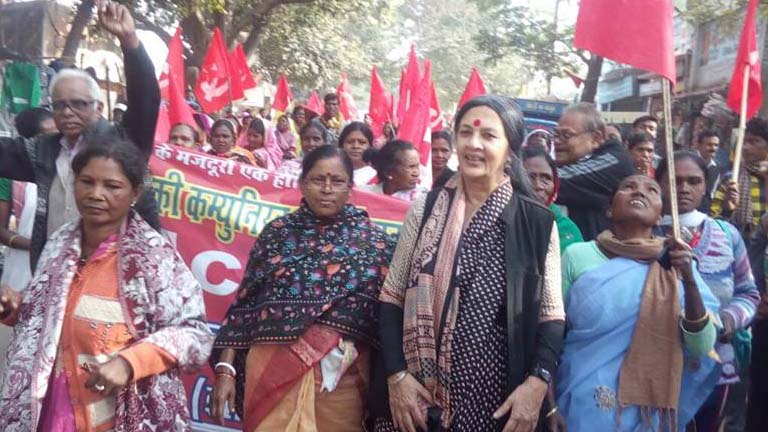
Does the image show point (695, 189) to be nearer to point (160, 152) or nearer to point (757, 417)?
point (757, 417)

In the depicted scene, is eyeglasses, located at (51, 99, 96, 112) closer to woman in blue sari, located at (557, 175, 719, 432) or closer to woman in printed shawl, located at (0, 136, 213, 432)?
woman in printed shawl, located at (0, 136, 213, 432)

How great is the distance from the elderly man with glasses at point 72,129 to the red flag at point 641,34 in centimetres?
169

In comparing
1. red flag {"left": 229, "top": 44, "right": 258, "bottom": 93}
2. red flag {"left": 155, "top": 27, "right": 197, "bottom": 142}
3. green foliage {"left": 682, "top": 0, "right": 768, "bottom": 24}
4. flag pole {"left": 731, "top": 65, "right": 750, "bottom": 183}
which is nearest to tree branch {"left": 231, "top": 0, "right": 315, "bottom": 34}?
red flag {"left": 229, "top": 44, "right": 258, "bottom": 93}

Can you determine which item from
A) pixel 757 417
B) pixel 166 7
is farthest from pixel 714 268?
pixel 166 7

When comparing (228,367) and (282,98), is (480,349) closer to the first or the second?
(228,367)

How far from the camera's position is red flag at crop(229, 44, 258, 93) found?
11.1 m

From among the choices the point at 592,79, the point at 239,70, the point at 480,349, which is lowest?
the point at 480,349

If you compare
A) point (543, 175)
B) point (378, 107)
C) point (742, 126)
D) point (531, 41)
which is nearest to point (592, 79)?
point (531, 41)

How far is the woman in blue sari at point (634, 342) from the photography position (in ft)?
9.74

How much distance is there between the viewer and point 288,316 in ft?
9.86

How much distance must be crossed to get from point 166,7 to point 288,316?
52.1 feet

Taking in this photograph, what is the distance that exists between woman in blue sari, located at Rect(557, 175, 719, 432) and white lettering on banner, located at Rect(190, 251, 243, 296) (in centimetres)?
184

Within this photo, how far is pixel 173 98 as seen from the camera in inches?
296

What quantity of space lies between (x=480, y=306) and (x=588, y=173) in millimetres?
1543
